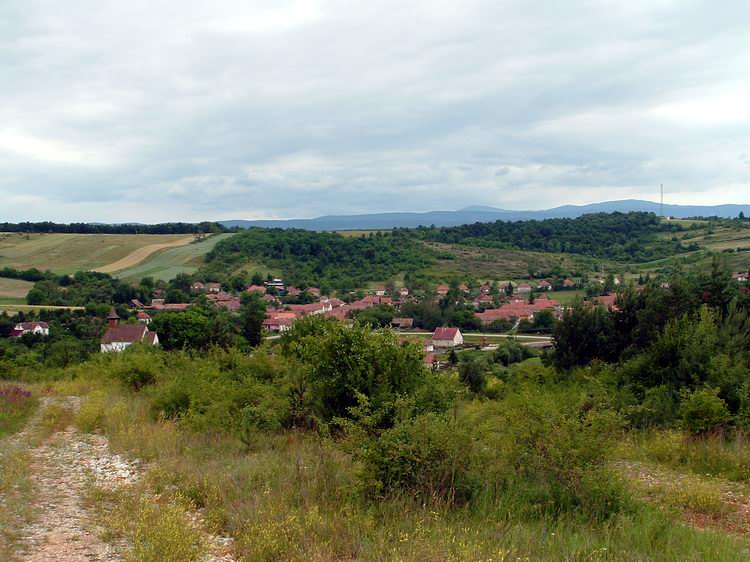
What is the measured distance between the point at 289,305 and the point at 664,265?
49886 mm

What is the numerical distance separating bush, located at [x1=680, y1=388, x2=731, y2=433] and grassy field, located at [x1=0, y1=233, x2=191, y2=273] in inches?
3215

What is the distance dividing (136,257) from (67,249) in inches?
437

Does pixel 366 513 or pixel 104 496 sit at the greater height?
pixel 366 513

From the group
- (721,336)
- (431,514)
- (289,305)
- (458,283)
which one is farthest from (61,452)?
(458,283)

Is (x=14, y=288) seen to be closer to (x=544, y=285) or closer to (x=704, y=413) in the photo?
(x=544, y=285)

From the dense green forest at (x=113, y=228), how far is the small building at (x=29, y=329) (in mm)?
64634

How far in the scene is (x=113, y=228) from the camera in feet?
371

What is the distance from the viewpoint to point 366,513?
5.31m

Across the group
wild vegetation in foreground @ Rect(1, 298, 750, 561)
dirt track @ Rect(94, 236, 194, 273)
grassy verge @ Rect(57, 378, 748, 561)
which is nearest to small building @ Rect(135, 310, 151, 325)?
dirt track @ Rect(94, 236, 194, 273)

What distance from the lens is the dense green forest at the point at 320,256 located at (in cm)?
9100

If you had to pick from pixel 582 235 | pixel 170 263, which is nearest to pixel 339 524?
pixel 170 263

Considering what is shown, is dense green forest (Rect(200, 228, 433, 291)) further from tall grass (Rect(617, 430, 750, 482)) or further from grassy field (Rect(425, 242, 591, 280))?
tall grass (Rect(617, 430, 750, 482))

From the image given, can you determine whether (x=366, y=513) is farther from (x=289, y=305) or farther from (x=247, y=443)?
(x=289, y=305)

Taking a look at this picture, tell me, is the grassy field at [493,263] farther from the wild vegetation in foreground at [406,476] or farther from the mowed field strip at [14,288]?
the wild vegetation in foreground at [406,476]
